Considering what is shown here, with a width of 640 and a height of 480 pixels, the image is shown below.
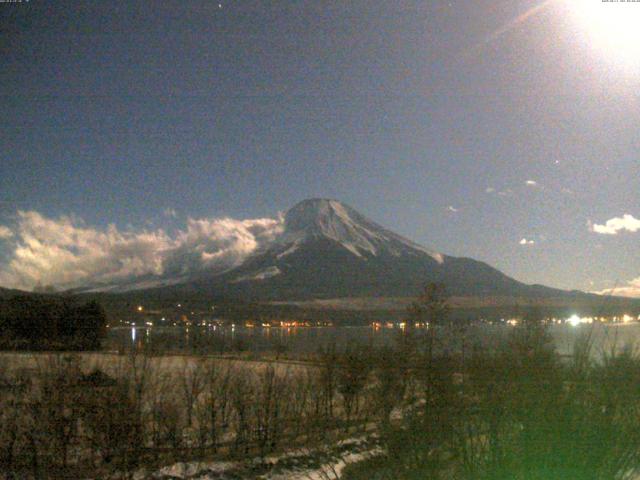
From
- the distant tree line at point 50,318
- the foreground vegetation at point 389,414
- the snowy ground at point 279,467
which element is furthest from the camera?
the distant tree line at point 50,318

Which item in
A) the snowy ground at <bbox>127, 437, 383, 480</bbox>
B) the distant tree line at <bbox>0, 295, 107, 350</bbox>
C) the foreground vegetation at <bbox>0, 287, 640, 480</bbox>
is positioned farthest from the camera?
the distant tree line at <bbox>0, 295, 107, 350</bbox>

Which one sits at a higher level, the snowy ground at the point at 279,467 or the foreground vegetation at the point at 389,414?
the foreground vegetation at the point at 389,414

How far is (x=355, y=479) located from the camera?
29.8 ft

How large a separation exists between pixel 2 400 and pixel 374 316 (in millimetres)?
105529

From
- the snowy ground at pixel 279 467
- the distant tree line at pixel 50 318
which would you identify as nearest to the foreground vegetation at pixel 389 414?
the snowy ground at pixel 279 467

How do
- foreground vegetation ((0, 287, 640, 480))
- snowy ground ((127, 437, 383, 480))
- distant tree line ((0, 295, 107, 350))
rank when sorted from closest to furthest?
1. foreground vegetation ((0, 287, 640, 480))
2. snowy ground ((127, 437, 383, 480))
3. distant tree line ((0, 295, 107, 350))

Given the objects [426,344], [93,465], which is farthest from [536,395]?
[426,344]

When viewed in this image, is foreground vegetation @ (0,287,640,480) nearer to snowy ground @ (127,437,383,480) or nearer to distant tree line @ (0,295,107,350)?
snowy ground @ (127,437,383,480)

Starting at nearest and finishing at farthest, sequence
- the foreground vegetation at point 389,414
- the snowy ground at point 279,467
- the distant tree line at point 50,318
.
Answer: the foreground vegetation at point 389,414, the snowy ground at point 279,467, the distant tree line at point 50,318

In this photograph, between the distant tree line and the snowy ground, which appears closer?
the snowy ground

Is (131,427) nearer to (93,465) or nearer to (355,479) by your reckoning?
(93,465)

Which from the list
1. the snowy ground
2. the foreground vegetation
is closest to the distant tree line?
the foreground vegetation

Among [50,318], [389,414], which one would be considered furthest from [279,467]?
[50,318]

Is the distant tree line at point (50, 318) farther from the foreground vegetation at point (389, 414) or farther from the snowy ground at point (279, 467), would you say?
the snowy ground at point (279, 467)
